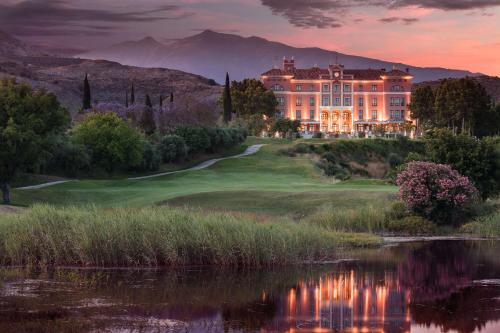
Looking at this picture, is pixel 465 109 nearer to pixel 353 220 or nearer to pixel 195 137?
pixel 195 137

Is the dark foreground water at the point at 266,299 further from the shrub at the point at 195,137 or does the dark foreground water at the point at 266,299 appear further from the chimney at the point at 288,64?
the chimney at the point at 288,64

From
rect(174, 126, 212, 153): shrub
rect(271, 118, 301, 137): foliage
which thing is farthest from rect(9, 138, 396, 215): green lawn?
rect(271, 118, 301, 137): foliage

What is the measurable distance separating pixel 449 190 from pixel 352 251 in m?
6.32

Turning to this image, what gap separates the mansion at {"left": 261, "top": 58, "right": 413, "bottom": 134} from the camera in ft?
466

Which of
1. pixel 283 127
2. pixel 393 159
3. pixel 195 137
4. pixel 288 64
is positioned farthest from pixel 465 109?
pixel 195 137

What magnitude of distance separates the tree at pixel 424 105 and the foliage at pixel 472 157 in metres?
90.1

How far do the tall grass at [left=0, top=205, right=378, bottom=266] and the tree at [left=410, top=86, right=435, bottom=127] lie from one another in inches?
4153

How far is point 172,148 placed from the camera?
69.3 m

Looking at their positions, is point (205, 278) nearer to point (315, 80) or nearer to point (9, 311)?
point (9, 311)

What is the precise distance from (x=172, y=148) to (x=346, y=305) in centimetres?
5178

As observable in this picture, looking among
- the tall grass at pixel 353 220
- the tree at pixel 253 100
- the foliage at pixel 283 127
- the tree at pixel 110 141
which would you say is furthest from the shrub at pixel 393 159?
the tall grass at pixel 353 220

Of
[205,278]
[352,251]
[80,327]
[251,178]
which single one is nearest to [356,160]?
[251,178]

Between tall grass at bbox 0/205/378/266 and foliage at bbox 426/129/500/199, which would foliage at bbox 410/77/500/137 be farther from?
tall grass at bbox 0/205/378/266

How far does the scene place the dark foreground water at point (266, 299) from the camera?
54.3ft
